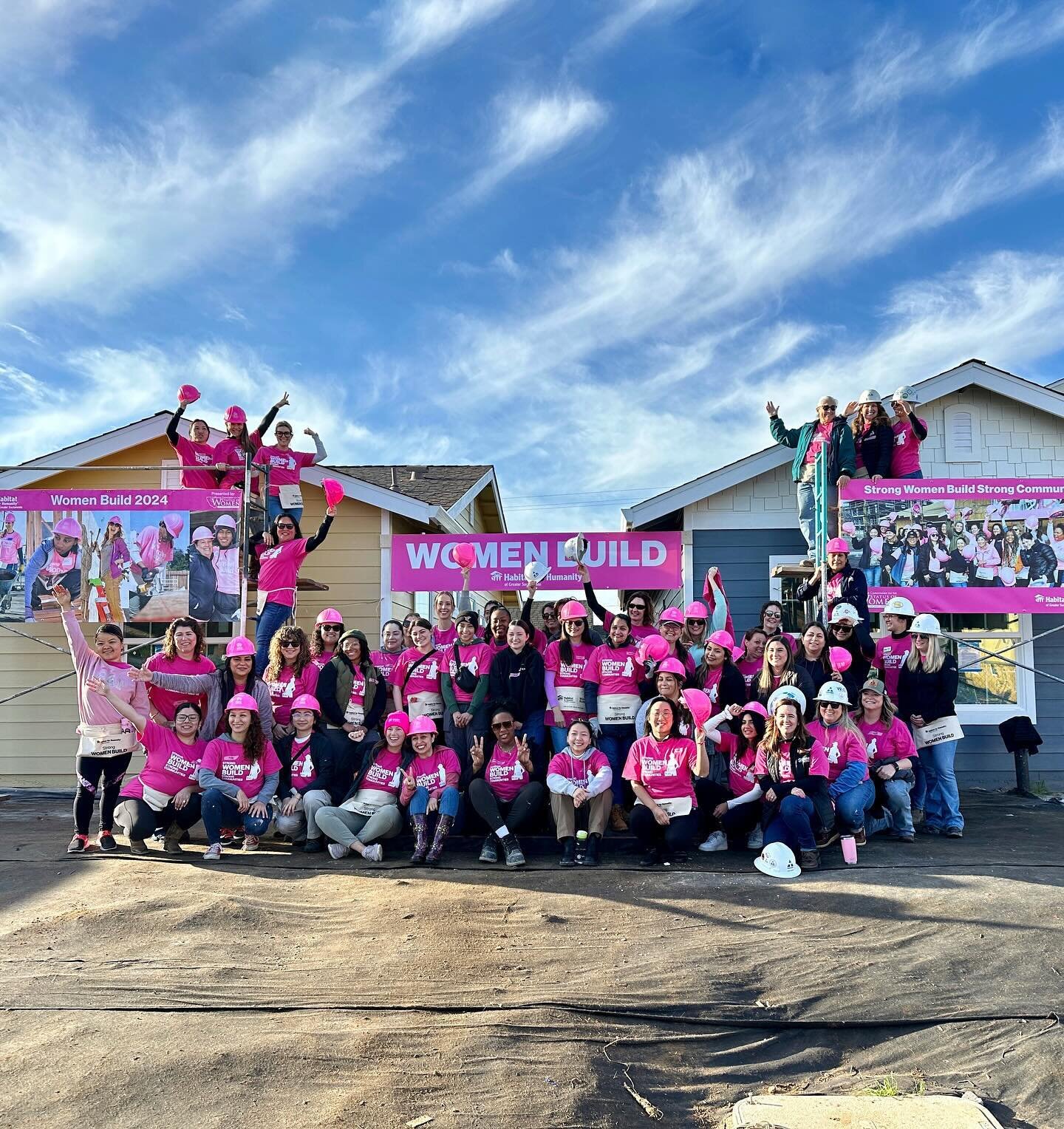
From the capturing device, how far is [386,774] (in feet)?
22.4

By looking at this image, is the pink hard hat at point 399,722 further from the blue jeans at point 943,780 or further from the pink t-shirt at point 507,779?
the blue jeans at point 943,780

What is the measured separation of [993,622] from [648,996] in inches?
284

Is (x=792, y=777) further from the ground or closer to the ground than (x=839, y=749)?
closer to the ground

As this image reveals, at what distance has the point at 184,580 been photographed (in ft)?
29.7

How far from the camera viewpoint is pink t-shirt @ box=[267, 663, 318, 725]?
24.2 feet

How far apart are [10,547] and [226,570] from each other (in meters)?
2.28

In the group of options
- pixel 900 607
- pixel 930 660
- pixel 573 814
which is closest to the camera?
pixel 573 814

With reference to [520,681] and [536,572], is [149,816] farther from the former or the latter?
[536,572]

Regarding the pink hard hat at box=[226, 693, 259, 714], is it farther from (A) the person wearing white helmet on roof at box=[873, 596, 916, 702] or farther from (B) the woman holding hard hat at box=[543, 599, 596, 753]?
(A) the person wearing white helmet on roof at box=[873, 596, 916, 702]

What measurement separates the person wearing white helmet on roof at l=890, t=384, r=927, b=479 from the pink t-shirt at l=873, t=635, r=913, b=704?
6.80ft

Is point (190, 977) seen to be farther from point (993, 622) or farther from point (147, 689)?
point (993, 622)

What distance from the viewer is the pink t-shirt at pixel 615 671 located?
281 inches

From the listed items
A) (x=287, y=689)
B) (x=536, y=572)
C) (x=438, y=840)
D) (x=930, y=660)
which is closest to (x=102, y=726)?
(x=287, y=689)

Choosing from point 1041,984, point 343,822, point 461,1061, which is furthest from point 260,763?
point 1041,984
